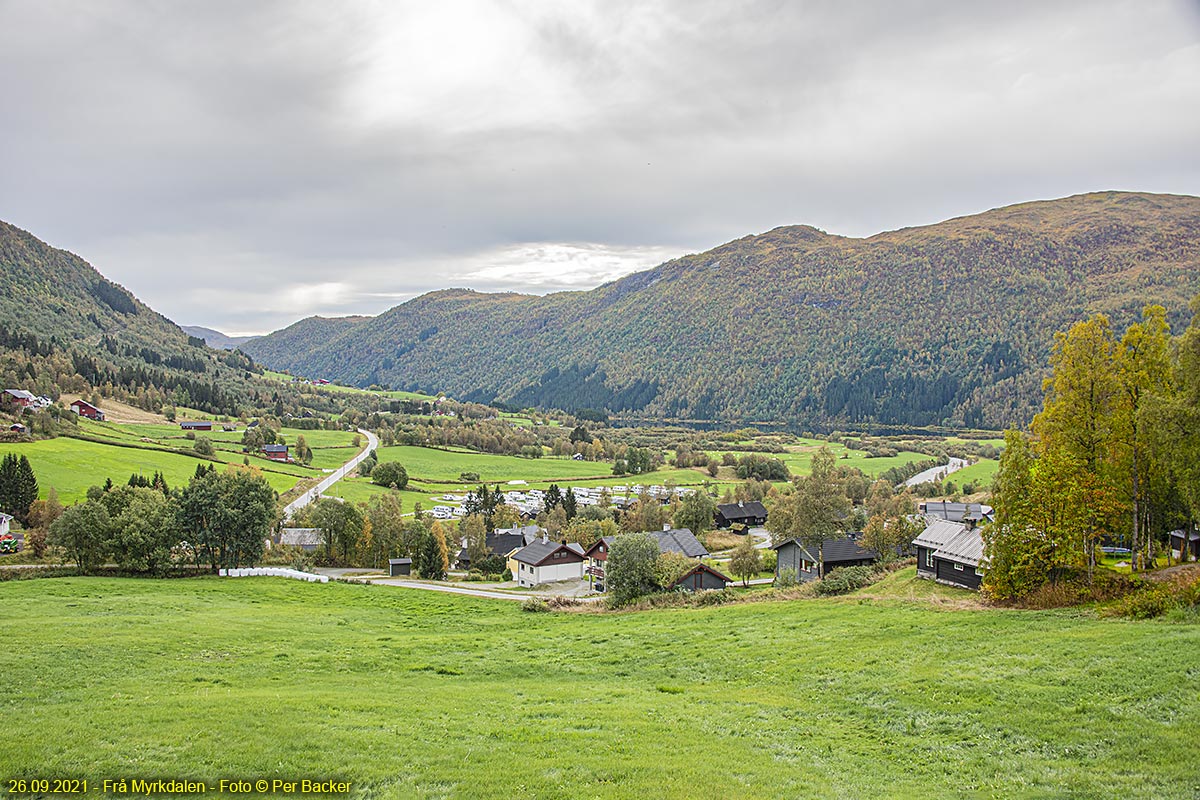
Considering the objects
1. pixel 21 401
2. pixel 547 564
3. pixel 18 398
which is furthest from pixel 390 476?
pixel 18 398

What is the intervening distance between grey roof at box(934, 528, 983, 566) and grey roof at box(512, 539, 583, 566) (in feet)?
119

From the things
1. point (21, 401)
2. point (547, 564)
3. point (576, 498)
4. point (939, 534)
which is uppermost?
point (21, 401)

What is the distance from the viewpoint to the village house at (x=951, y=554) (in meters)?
33.0

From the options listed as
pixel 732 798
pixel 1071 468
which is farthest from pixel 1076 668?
pixel 1071 468

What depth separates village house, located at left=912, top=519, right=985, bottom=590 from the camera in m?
33.0

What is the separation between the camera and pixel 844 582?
37.0 metres

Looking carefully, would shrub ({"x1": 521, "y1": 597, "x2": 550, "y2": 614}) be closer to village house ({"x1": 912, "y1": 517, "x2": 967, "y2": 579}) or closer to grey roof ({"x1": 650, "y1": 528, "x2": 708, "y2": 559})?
village house ({"x1": 912, "y1": 517, "x2": 967, "y2": 579})

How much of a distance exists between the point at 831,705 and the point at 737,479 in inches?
4960

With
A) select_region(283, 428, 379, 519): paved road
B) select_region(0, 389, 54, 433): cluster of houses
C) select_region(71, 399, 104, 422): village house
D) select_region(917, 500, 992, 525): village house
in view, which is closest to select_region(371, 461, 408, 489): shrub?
select_region(283, 428, 379, 519): paved road

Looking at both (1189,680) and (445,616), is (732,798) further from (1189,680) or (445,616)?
(445,616)

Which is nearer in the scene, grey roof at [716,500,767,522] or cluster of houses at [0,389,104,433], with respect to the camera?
grey roof at [716,500,767,522]

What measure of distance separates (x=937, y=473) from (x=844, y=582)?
11141 cm

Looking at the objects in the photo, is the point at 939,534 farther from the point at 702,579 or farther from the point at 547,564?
the point at 547,564

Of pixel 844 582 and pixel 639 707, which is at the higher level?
pixel 639 707
